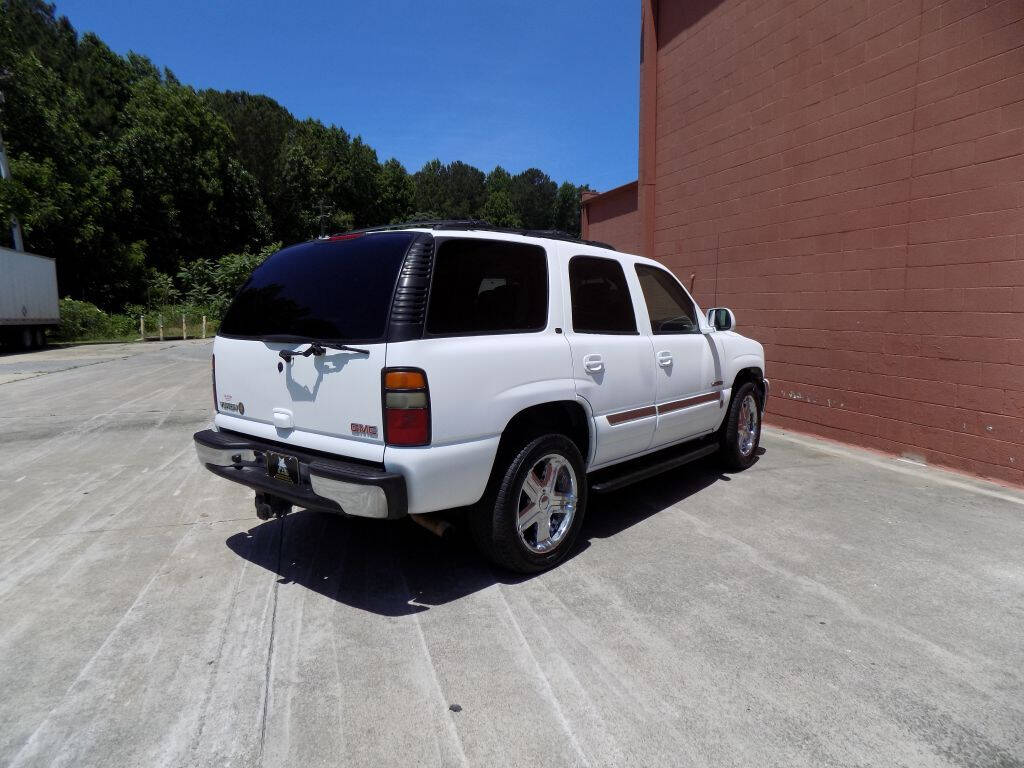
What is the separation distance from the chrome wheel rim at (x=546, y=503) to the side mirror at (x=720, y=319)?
2.27m

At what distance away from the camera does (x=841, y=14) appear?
6.68 metres

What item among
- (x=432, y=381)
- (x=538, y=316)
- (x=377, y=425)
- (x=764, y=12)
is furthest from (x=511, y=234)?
(x=764, y=12)

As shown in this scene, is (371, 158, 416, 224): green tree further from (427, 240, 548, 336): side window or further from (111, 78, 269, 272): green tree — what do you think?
(427, 240, 548, 336): side window

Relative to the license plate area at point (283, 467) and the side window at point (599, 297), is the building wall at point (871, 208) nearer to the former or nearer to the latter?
the side window at point (599, 297)

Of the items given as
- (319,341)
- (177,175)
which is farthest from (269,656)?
(177,175)

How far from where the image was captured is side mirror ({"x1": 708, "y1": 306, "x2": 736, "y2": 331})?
17.3 feet

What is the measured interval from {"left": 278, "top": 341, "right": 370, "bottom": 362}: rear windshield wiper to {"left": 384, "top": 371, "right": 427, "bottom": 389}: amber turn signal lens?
0.61 ft

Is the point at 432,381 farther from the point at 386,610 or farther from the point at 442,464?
the point at 386,610

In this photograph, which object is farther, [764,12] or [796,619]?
[764,12]

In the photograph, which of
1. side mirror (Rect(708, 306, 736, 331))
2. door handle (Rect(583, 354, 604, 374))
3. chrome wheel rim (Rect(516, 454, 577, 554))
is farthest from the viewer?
side mirror (Rect(708, 306, 736, 331))

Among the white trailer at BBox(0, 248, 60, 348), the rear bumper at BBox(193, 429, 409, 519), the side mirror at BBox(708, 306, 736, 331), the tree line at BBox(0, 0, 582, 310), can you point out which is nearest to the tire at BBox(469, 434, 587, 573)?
the rear bumper at BBox(193, 429, 409, 519)

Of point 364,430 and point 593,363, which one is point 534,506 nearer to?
point 593,363

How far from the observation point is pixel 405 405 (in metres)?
2.94

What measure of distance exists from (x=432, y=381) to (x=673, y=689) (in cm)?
169
